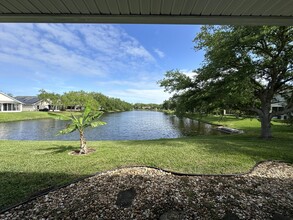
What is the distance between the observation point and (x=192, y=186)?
3764 millimetres

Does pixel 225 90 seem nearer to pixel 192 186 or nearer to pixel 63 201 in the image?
pixel 192 186

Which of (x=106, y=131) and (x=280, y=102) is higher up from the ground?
(x=280, y=102)

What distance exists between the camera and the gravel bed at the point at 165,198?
2824 mm

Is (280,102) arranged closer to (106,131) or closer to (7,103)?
(106,131)

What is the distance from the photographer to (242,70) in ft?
30.8

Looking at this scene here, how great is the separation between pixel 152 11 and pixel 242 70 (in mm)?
8415

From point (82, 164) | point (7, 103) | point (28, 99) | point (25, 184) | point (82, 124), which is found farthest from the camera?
point (28, 99)

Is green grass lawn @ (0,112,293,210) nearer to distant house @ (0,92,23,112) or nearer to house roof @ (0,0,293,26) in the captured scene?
house roof @ (0,0,293,26)

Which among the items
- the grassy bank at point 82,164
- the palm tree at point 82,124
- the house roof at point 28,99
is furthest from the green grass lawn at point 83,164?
the house roof at point 28,99

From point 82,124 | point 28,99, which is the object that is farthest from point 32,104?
point 82,124

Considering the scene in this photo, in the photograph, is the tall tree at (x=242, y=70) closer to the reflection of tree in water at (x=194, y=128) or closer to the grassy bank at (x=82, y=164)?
the grassy bank at (x=82, y=164)

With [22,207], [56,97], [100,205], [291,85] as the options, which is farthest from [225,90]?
[56,97]

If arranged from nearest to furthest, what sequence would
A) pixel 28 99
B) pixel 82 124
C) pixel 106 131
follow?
pixel 82 124
pixel 106 131
pixel 28 99

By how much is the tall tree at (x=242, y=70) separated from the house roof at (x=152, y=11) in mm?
6720
